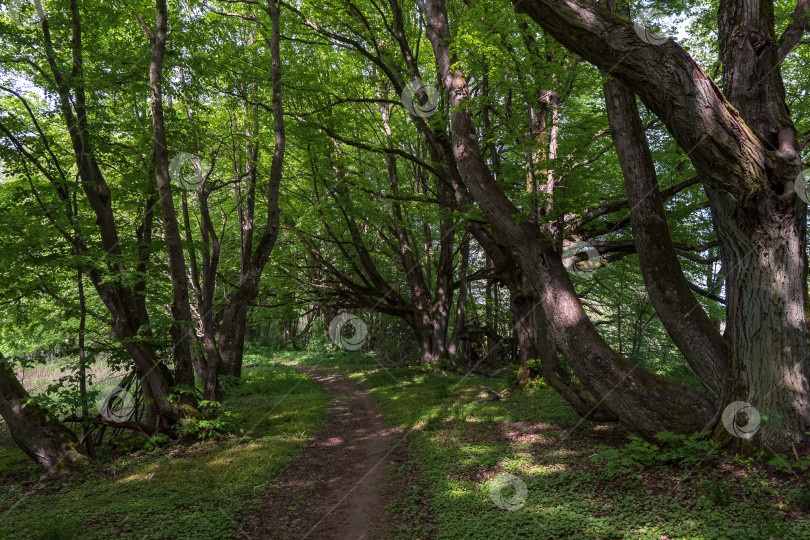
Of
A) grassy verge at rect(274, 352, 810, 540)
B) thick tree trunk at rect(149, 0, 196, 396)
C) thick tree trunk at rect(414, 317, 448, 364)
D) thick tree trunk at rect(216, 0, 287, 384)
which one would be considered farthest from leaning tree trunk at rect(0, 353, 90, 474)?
thick tree trunk at rect(414, 317, 448, 364)

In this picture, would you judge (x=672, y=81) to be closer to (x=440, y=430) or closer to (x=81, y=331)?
(x=440, y=430)

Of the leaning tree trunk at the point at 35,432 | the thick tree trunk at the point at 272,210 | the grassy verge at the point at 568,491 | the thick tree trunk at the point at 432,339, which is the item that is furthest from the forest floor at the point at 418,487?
the thick tree trunk at the point at 432,339

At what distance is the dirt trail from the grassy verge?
1.34ft

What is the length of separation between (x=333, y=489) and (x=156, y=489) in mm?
2063

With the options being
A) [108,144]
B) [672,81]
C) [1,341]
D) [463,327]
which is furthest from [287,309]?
[672,81]

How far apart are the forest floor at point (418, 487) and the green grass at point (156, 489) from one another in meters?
0.02

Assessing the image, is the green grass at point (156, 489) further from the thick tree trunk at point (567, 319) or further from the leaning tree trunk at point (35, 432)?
the thick tree trunk at point (567, 319)

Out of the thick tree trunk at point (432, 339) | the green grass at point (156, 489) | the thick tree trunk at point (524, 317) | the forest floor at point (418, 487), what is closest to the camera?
the forest floor at point (418, 487)

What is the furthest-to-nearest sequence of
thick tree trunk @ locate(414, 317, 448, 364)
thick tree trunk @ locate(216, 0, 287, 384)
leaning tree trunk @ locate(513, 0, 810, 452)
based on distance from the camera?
thick tree trunk @ locate(414, 317, 448, 364)
thick tree trunk @ locate(216, 0, 287, 384)
leaning tree trunk @ locate(513, 0, 810, 452)

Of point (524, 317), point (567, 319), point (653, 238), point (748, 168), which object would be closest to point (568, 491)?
point (567, 319)

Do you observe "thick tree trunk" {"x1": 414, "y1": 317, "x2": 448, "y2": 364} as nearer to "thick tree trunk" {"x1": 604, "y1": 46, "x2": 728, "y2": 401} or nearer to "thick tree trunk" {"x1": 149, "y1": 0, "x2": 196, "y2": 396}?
"thick tree trunk" {"x1": 149, "y1": 0, "x2": 196, "y2": 396}

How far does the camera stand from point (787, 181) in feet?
12.8

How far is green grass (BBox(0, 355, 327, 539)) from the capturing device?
412 centimetres

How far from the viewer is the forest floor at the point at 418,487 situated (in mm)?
3529
